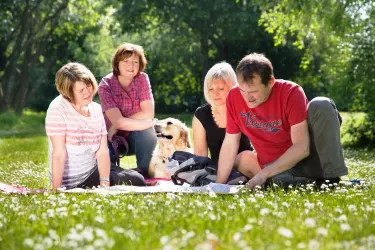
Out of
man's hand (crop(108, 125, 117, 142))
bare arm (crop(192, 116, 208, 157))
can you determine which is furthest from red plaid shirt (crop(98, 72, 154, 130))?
bare arm (crop(192, 116, 208, 157))

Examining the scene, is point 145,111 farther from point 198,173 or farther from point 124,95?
point 198,173

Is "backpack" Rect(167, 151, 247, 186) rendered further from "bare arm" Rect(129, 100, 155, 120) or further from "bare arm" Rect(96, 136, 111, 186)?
"bare arm" Rect(129, 100, 155, 120)

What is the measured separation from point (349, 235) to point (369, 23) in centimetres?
Result: 1661

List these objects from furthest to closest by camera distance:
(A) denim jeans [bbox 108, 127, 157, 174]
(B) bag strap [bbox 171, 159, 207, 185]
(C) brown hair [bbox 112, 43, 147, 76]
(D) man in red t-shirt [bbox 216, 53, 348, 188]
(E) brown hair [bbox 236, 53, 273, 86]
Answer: (A) denim jeans [bbox 108, 127, 157, 174]
(C) brown hair [bbox 112, 43, 147, 76]
(B) bag strap [bbox 171, 159, 207, 185]
(D) man in red t-shirt [bbox 216, 53, 348, 188]
(E) brown hair [bbox 236, 53, 273, 86]

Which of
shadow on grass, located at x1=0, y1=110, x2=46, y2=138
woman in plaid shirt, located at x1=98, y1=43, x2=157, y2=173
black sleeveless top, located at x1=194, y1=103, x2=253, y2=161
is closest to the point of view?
black sleeveless top, located at x1=194, y1=103, x2=253, y2=161

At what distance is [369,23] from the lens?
19781 mm

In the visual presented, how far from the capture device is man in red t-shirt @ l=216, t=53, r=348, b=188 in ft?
22.9

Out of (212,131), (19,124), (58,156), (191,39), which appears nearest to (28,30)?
(19,124)

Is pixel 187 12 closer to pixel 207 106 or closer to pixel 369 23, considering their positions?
pixel 369 23

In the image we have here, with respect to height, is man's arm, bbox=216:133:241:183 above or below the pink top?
below

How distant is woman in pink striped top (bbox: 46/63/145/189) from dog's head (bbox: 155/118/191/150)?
181 cm

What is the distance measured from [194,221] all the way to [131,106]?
16.6 feet

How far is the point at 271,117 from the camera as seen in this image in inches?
286

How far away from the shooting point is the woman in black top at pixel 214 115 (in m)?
8.20
